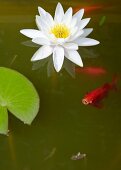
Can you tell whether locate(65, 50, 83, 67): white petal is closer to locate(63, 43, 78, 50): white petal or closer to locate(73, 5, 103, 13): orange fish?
locate(63, 43, 78, 50): white petal

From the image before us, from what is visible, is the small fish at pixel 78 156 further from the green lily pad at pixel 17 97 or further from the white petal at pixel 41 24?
the white petal at pixel 41 24

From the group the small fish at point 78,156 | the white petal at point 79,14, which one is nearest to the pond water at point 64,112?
the small fish at point 78,156

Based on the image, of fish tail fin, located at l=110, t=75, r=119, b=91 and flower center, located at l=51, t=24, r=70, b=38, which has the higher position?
flower center, located at l=51, t=24, r=70, b=38

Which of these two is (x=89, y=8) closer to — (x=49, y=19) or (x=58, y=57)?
(x=49, y=19)

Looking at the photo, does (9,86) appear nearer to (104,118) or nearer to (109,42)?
(104,118)

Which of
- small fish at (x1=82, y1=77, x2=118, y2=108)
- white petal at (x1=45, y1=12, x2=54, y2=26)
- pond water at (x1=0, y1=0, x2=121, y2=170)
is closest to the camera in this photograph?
pond water at (x1=0, y1=0, x2=121, y2=170)

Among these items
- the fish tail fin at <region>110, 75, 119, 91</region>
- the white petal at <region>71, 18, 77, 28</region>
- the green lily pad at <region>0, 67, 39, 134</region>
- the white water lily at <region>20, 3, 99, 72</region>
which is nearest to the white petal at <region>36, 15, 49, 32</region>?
the white water lily at <region>20, 3, 99, 72</region>

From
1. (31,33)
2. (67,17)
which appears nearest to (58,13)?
(67,17)

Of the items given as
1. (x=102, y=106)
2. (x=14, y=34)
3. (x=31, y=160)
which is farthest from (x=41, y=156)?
(x=14, y=34)
